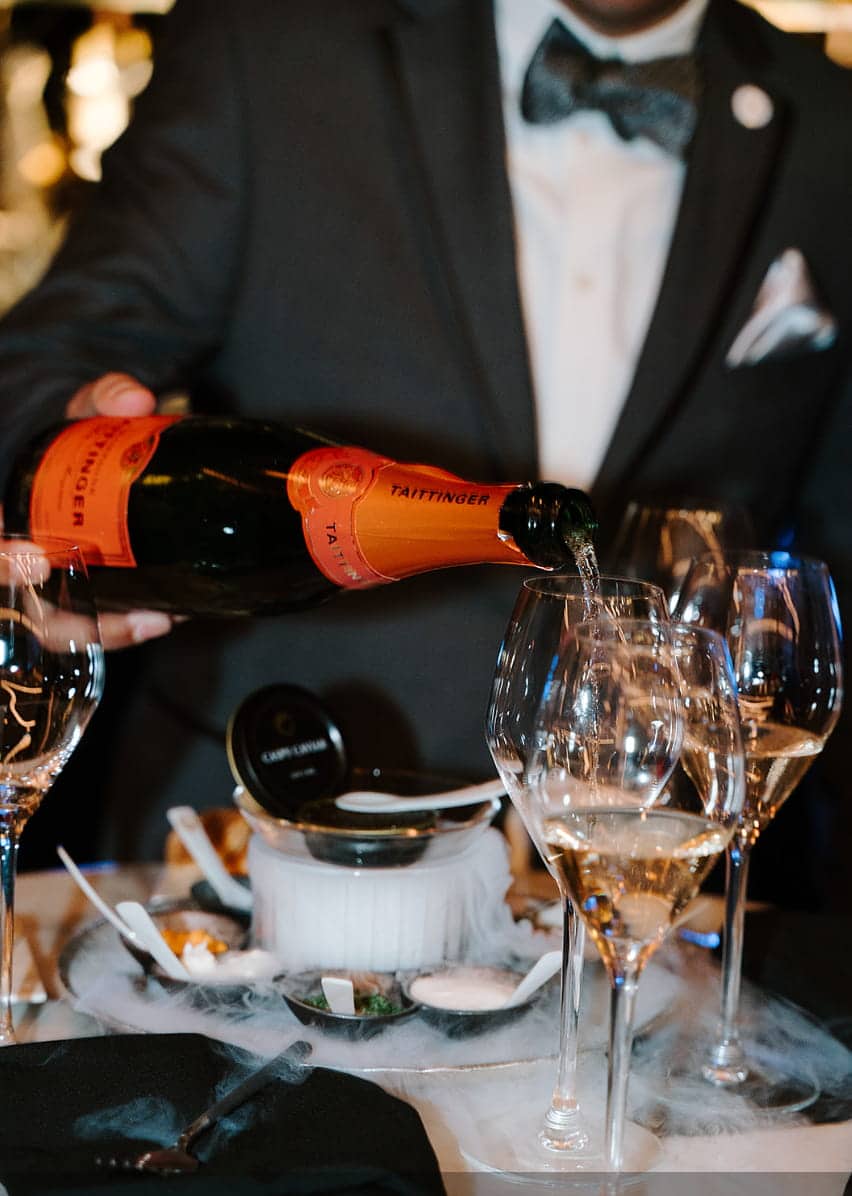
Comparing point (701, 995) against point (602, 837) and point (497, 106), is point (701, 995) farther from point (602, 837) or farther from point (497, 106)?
point (497, 106)

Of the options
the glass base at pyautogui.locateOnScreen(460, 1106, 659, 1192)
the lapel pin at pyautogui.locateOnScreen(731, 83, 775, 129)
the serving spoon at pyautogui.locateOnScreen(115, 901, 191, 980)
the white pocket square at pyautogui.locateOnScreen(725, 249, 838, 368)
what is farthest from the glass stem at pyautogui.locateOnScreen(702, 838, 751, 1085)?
the lapel pin at pyautogui.locateOnScreen(731, 83, 775, 129)

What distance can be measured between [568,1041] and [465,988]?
5.4 inches

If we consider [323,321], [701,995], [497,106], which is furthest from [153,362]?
[701,995]

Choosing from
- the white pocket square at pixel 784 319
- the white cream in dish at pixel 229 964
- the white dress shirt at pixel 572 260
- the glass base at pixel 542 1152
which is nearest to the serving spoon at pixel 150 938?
the white cream in dish at pixel 229 964

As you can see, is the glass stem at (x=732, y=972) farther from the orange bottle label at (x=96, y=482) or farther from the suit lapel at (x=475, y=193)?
the suit lapel at (x=475, y=193)

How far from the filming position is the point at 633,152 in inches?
61.3

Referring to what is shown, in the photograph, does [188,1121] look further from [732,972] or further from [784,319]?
[784,319]

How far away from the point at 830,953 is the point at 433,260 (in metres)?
0.86

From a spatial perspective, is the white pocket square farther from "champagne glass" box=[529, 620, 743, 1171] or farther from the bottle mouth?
"champagne glass" box=[529, 620, 743, 1171]

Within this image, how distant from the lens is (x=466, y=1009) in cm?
79

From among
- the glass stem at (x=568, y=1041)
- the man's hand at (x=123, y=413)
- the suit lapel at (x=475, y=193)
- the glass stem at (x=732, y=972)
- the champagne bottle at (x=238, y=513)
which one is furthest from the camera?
the suit lapel at (x=475, y=193)

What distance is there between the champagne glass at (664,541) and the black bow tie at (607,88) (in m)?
0.49

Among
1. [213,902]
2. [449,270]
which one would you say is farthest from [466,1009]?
[449,270]

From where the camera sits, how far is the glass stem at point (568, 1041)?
70 cm
